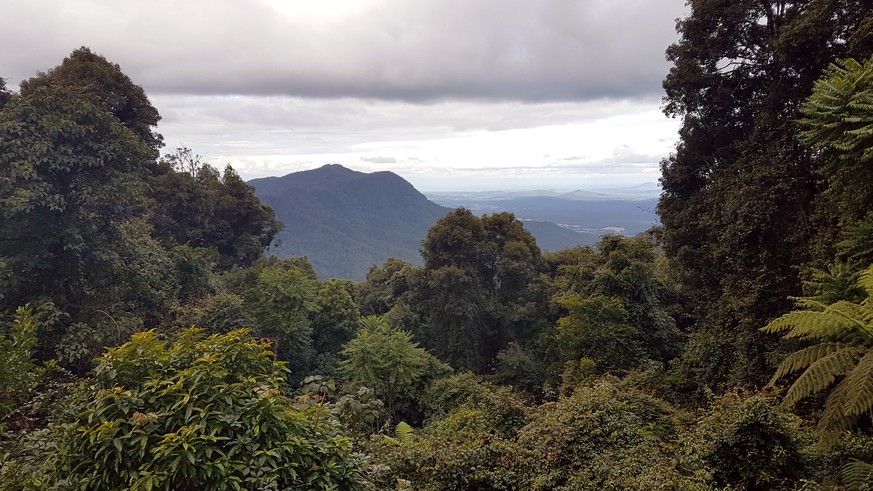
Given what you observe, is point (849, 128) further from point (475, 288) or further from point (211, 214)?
point (211, 214)

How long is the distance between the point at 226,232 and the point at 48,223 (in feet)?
50.4

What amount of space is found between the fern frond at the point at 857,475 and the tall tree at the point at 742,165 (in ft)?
13.4

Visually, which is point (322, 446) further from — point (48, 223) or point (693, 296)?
point (693, 296)

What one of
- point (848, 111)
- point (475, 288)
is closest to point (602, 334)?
point (475, 288)

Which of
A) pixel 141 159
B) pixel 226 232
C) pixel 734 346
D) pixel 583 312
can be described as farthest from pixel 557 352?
pixel 226 232

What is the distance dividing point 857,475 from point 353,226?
6032 inches

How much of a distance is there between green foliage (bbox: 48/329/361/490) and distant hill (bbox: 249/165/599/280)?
3452 inches

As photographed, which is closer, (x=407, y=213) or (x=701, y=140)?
(x=701, y=140)

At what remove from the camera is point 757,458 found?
542 centimetres

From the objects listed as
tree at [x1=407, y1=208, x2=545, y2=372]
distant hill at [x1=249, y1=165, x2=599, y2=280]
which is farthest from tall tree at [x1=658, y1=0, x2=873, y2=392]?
distant hill at [x1=249, y1=165, x2=599, y2=280]

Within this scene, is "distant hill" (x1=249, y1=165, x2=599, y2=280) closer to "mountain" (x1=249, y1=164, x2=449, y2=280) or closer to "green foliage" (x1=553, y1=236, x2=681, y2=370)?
"mountain" (x1=249, y1=164, x2=449, y2=280)

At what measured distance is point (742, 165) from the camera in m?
9.13

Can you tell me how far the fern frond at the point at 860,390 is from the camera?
446 centimetres

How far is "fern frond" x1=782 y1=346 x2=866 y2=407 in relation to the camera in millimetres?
4957
